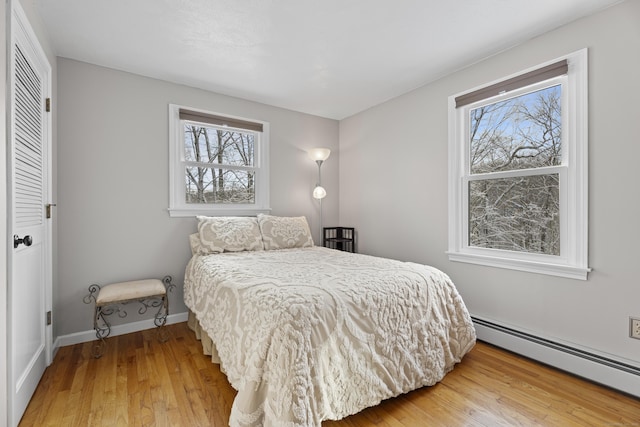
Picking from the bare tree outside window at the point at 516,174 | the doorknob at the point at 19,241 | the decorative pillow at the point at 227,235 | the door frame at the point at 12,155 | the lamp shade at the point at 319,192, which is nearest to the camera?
the door frame at the point at 12,155

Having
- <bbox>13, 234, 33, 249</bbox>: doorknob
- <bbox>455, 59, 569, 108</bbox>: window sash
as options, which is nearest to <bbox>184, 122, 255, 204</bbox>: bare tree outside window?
<bbox>13, 234, 33, 249</bbox>: doorknob

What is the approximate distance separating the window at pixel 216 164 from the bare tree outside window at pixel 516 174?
2234 millimetres

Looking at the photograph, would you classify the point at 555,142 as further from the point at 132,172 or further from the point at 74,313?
the point at 74,313

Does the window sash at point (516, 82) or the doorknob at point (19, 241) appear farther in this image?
the window sash at point (516, 82)

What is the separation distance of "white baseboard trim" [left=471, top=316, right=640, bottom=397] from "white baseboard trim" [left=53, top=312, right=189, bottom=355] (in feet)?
9.19

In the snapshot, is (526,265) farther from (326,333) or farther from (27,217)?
(27,217)

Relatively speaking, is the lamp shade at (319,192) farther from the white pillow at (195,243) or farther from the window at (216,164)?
the white pillow at (195,243)

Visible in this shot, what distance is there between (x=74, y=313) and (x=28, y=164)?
140 cm

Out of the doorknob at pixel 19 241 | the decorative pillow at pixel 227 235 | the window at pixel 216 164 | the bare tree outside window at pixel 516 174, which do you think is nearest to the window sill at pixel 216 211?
the window at pixel 216 164

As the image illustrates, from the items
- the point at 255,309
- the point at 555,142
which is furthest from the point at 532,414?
the point at 555,142

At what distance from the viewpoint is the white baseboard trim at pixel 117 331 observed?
2.47 metres

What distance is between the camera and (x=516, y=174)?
7.92ft

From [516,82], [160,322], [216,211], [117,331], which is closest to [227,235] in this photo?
[216,211]

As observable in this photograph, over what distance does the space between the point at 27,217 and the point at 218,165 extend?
1.75 m
